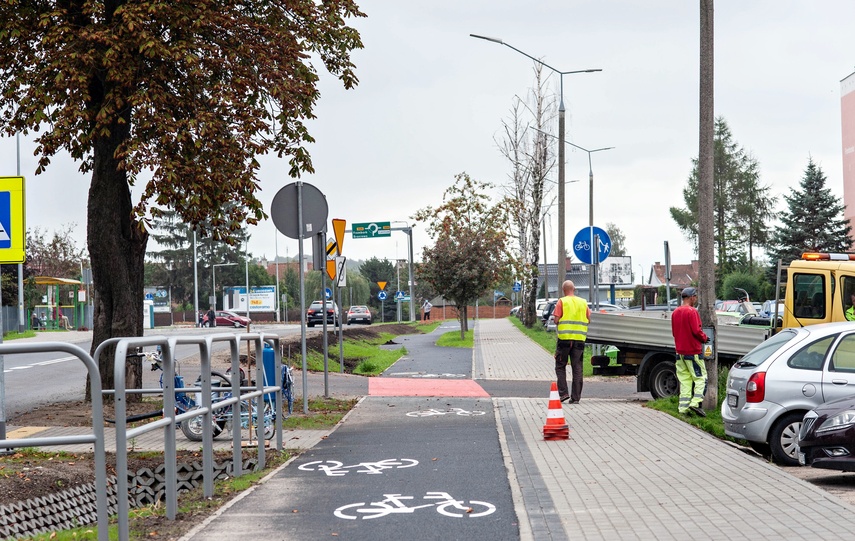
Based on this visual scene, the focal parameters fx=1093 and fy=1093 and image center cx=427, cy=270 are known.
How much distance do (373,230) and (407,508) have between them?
42710mm

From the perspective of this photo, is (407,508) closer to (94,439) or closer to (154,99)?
(94,439)

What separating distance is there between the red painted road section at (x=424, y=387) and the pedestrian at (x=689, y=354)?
15.5 feet

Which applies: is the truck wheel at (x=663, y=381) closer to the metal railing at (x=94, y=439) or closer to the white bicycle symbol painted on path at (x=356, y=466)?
the white bicycle symbol painted on path at (x=356, y=466)

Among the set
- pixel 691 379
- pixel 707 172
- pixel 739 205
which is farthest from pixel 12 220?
pixel 739 205

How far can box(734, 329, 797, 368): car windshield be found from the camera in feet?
37.0

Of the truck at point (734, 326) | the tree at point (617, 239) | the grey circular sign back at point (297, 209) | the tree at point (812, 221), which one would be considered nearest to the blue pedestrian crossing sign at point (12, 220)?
the grey circular sign back at point (297, 209)

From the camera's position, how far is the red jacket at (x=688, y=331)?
14.1m

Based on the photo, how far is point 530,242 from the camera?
179 ft

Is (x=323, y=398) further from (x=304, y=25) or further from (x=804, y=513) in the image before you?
(x=804, y=513)

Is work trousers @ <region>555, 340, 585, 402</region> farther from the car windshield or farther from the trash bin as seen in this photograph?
the trash bin

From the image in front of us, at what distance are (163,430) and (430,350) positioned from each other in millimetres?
29174

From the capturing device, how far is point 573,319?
52.1 feet

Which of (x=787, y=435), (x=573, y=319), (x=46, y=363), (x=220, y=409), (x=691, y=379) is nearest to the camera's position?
(x=220, y=409)

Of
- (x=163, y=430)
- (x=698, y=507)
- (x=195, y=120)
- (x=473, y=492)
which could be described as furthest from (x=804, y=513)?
(x=195, y=120)
